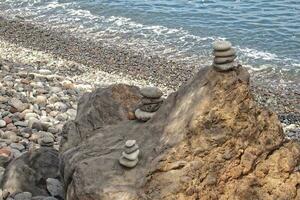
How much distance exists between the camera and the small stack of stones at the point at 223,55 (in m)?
6.10

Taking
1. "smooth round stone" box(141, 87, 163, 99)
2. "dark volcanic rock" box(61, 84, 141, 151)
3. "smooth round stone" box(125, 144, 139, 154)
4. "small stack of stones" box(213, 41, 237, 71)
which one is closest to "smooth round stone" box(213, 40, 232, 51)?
"small stack of stones" box(213, 41, 237, 71)

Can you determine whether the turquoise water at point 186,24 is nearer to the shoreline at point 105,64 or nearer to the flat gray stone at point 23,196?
the shoreline at point 105,64

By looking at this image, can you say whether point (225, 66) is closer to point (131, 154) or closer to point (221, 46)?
point (221, 46)

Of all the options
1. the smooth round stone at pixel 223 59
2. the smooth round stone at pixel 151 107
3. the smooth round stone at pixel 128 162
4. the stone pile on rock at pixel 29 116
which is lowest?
the stone pile on rock at pixel 29 116

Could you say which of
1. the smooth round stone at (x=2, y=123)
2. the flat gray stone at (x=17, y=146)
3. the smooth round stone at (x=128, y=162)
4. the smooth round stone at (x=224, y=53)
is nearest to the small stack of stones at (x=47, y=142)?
the flat gray stone at (x=17, y=146)

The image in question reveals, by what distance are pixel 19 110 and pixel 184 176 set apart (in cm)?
620

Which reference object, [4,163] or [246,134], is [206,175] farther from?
[4,163]

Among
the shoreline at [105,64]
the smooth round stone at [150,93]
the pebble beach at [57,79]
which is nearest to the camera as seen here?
the smooth round stone at [150,93]

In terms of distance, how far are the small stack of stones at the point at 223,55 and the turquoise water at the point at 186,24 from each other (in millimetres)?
11684

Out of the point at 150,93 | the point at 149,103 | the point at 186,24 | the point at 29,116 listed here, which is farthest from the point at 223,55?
the point at 186,24

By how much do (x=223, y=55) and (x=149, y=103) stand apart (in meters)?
1.43

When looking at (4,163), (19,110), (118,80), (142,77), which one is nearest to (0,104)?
(19,110)

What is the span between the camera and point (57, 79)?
14875mm

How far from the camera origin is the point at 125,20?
2419 centimetres
